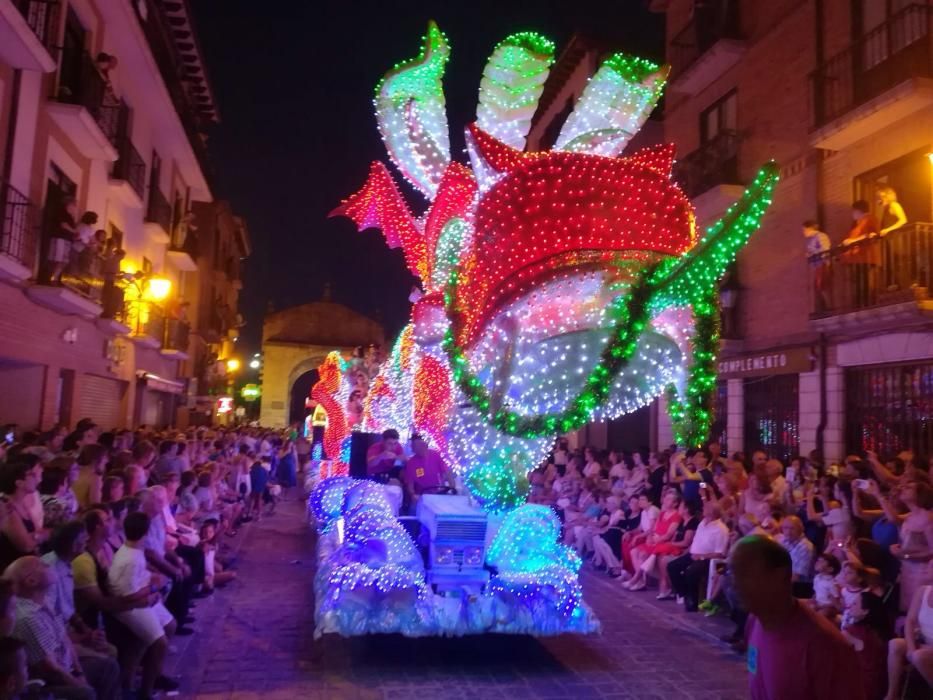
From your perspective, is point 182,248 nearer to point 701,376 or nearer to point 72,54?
point 72,54

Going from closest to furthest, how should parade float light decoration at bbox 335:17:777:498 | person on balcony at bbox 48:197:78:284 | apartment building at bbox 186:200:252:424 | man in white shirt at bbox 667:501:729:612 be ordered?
parade float light decoration at bbox 335:17:777:498 < man in white shirt at bbox 667:501:729:612 < person on balcony at bbox 48:197:78:284 < apartment building at bbox 186:200:252:424

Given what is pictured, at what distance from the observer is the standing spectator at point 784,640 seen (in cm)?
245

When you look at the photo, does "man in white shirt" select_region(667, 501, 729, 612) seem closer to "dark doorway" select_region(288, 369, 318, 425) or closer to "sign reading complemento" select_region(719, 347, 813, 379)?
"sign reading complemento" select_region(719, 347, 813, 379)

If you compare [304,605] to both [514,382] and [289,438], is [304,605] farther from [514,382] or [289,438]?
[289,438]

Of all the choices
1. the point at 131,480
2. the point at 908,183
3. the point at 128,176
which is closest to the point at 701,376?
the point at 131,480

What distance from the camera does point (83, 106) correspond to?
490 inches

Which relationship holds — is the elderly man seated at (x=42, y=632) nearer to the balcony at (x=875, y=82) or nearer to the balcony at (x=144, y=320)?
the balcony at (x=875, y=82)

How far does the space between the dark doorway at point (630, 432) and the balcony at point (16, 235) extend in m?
14.0

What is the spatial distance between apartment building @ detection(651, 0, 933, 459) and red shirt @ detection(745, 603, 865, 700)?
941cm

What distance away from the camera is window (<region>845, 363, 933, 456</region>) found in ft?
35.8

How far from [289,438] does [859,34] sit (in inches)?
707

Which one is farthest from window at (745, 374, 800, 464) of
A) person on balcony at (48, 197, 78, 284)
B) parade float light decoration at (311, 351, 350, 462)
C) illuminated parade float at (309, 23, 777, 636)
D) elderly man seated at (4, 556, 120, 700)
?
person on balcony at (48, 197, 78, 284)

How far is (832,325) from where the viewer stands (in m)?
12.3

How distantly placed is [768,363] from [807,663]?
1260cm
